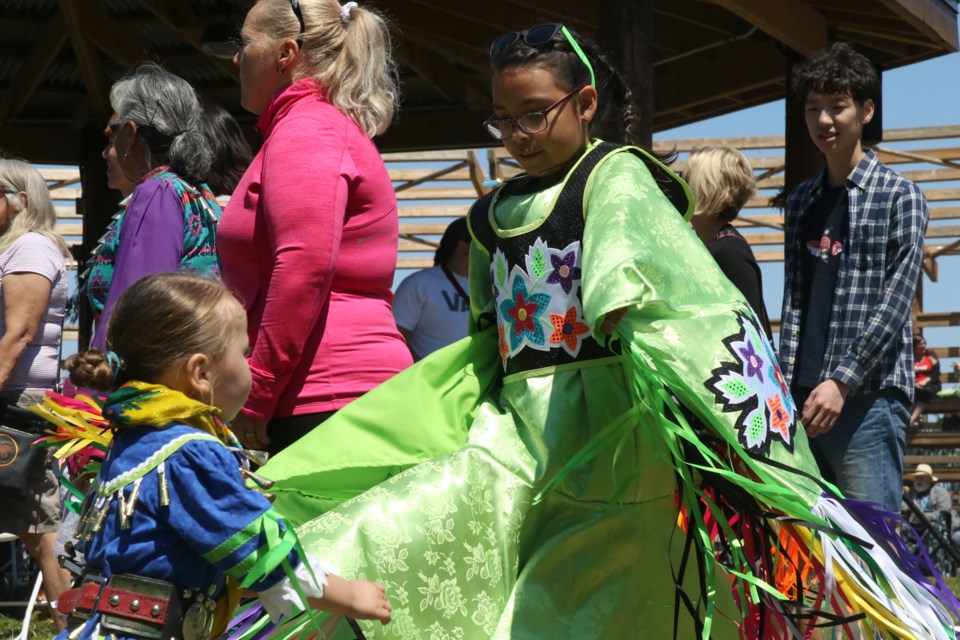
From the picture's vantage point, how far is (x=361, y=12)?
3293 mm

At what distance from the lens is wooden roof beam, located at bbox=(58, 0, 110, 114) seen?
315 inches

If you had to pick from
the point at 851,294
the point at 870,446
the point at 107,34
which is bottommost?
the point at 870,446

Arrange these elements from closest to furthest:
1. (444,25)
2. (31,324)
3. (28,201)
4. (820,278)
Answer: (820,278) → (31,324) → (28,201) → (444,25)

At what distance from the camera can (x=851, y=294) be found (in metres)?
3.91

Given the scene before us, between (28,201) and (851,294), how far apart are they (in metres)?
2.73

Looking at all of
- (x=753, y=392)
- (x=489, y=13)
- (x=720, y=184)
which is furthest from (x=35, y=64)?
(x=753, y=392)

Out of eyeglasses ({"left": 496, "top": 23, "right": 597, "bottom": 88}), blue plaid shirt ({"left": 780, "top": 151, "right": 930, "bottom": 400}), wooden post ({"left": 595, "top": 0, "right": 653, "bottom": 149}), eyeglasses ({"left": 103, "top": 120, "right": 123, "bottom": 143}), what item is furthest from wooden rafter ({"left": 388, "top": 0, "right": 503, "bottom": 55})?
eyeglasses ({"left": 496, "top": 23, "right": 597, "bottom": 88})

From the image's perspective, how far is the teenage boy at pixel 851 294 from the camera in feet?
12.5

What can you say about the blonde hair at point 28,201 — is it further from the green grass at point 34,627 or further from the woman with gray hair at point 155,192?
the green grass at point 34,627

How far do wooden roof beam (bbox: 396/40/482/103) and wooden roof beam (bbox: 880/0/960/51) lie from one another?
2.88m

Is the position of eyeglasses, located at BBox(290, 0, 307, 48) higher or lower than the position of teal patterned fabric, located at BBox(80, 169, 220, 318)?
higher

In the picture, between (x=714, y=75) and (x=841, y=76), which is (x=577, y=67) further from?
(x=714, y=75)

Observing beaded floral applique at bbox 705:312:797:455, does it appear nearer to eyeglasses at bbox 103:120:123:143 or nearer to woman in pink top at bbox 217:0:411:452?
woman in pink top at bbox 217:0:411:452

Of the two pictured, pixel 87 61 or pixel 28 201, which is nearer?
pixel 28 201
